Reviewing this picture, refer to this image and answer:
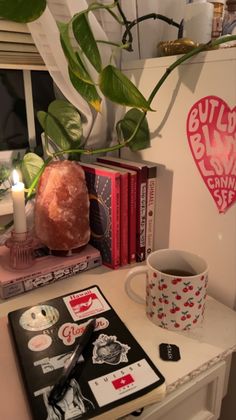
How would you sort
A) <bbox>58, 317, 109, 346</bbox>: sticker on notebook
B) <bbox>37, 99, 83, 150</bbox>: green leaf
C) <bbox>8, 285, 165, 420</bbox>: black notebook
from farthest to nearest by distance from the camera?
<bbox>37, 99, 83, 150</bbox>: green leaf
<bbox>58, 317, 109, 346</bbox>: sticker on notebook
<bbox>8, 285, 165, 420</bbox>: black notebook

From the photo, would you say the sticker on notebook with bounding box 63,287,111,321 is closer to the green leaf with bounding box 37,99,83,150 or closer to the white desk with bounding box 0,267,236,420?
the white desk with bounding box 0,267,236,420

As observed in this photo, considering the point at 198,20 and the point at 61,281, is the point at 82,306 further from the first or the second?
the point at 198,20

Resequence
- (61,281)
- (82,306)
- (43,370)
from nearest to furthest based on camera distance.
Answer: (43,370), (82,306), (61,281)

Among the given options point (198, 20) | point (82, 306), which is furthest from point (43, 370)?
point (198, 20)

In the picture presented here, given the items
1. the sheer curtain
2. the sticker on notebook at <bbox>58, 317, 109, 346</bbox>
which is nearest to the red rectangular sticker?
the sticker on notebook at <bbox>58, 317, 109, 346</bbox>

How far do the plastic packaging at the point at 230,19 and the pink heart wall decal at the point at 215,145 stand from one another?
27cm

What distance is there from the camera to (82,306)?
1.96 feet

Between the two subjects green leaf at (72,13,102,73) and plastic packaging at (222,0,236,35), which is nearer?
green leaf at (72,13,102,73)

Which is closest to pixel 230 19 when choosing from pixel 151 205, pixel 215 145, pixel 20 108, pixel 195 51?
pixel 195 51

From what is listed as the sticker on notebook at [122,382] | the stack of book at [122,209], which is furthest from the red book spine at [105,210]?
the sticker on notebook at [122,382]

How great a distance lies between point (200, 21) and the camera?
714 mm

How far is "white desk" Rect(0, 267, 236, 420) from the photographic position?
18.4 inches

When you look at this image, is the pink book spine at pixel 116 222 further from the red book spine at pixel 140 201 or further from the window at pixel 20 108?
the window at pixel 20 108

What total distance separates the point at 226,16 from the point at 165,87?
267 millimetres
